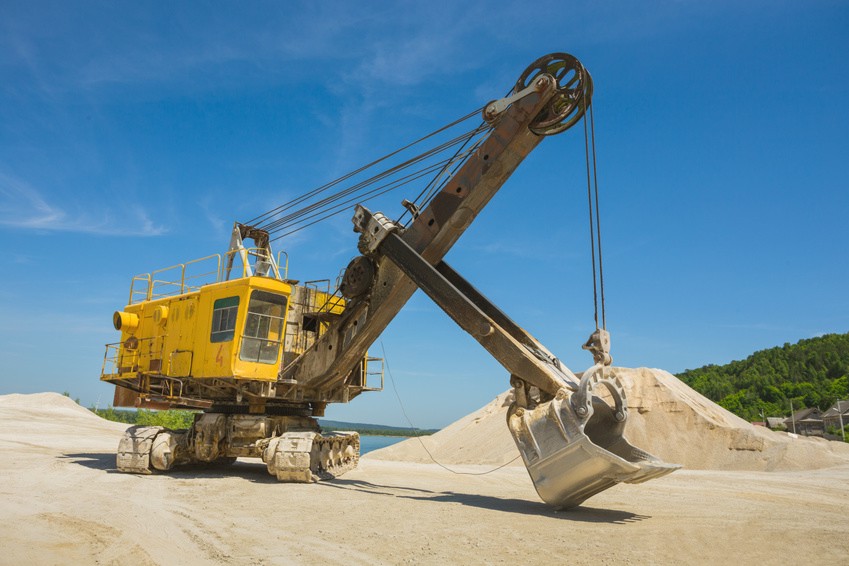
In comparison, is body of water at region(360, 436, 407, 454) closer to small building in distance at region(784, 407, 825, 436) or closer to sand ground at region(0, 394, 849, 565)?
sand ground at region(0, 394, 849, 565)

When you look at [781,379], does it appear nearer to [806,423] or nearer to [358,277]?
[806,423]

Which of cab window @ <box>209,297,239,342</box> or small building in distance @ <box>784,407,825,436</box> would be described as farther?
small building in distance @ <box>784,407,825,436</box>

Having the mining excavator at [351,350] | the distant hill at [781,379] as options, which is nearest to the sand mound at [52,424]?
the mining excavator at [351,350]

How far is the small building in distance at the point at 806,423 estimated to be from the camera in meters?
51.5

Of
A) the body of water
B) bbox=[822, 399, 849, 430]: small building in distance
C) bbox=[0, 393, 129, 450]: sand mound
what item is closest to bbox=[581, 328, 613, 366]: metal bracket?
bbox=[0, 393, 129, 450]: sand mound

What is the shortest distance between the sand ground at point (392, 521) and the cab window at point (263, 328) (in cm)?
252

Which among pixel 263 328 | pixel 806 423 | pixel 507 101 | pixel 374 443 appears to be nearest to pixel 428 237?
pixel 507 101

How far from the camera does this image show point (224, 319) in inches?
484

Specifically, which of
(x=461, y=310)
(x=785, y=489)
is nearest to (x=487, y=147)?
(x=461, y=310)

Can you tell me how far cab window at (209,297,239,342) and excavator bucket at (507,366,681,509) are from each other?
6172 millimetres

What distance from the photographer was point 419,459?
23188 mm

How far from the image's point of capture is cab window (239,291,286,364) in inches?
475

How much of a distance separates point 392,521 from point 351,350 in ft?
14.8

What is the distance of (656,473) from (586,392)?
139 cm
